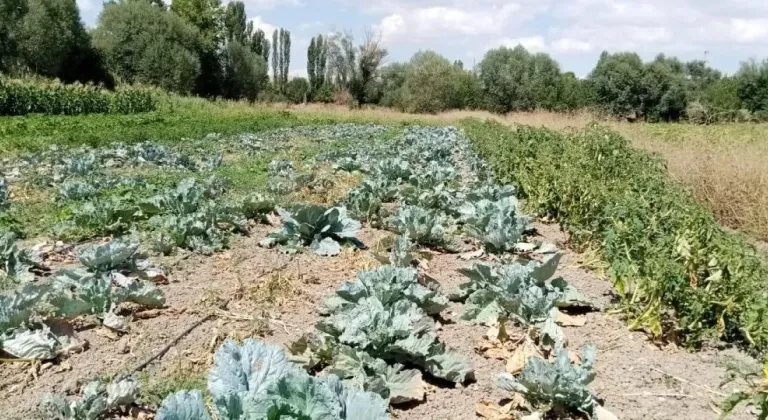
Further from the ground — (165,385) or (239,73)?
(239,73)

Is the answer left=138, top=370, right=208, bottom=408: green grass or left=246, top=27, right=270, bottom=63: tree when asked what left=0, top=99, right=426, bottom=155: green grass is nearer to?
left=138, top=370, right=208, bottom=408: green grass

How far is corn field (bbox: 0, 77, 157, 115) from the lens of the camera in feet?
69.2

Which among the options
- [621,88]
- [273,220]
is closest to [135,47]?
[621,88]

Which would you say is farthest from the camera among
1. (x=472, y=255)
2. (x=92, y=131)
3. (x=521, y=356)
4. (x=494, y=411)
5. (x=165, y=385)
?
(x=92, y=131)

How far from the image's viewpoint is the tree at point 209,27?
164 ft

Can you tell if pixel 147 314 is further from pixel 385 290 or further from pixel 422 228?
pixel 422 228

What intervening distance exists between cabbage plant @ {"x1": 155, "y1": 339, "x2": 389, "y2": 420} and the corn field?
72.3ft

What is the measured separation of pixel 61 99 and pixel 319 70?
41854mm

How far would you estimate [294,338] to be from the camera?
3.84 meters

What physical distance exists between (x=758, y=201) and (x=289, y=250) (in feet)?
20.8

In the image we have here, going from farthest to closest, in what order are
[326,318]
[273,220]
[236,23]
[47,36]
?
[236,23] → [47,36] → [273,220] → [326,318]

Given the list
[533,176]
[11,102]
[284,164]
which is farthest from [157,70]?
[533,176]

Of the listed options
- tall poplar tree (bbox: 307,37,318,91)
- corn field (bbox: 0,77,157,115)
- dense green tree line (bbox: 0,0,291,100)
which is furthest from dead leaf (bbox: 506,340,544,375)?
tall poplar tree (bbox: 307,37,318,91)

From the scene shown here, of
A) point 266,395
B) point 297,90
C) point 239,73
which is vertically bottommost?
point 266,395
